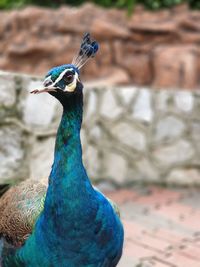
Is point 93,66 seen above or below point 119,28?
below

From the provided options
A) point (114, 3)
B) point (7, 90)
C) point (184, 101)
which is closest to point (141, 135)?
point (184, 101)

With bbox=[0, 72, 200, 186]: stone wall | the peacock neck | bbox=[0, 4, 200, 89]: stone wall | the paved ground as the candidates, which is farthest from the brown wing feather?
bbox=[0, 4, 200, 89]: stone wall

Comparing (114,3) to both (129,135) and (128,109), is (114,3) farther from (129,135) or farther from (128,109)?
(129,135)

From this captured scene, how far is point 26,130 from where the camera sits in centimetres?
349

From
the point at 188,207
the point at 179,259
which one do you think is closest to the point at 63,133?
the point at 179,259

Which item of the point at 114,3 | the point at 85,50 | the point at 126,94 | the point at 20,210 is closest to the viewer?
the point at 85,50

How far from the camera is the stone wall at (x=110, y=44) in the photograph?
4.91m

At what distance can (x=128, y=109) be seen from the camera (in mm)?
4438

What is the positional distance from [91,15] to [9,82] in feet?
6.72

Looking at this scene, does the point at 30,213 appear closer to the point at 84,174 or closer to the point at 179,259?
the point at 84,174

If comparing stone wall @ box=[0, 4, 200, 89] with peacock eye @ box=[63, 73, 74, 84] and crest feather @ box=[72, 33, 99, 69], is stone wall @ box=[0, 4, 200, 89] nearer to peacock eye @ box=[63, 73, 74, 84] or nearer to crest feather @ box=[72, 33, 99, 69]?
crest feather @ box=[72, 33, 99, 69]

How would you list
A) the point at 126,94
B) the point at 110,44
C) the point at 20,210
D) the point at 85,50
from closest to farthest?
1. the point at 85,50
2. the point at 20,210
3. the point at 126,94
4. the point at 110,44

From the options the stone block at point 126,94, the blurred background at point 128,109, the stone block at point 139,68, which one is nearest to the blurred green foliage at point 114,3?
the blurred background at point 128,109

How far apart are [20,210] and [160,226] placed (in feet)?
5.15
